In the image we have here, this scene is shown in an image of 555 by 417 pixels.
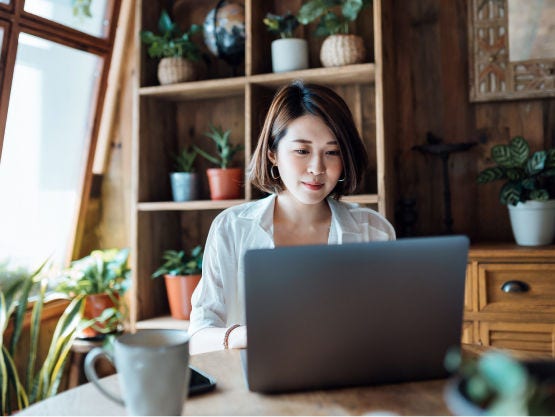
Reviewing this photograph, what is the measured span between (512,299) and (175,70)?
187cm

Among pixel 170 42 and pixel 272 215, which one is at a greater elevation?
pixel 170 42

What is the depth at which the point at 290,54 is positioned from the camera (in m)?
2.49

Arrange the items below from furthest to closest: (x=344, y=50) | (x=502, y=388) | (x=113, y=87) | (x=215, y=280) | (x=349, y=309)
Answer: (x=113, y=87), (x=344, y=50), (x=215, y=280), (x=349, y=309), (x=502, y=388)

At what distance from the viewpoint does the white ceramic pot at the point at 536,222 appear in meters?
2.19

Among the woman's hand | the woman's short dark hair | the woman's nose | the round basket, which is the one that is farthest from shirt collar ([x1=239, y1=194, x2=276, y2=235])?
the round basket

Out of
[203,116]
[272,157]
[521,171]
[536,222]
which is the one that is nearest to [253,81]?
[203,116]

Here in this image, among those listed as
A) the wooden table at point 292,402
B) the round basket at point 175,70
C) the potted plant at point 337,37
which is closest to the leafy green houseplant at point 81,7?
the round basket at point 175,70

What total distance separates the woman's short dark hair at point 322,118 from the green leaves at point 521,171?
871mm

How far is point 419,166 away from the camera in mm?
A: 2631

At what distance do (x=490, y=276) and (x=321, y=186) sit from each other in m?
0.94

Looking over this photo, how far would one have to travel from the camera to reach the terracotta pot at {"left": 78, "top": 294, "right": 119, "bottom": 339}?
2740mm

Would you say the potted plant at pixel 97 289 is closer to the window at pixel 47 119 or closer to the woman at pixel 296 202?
the window at pixel 47 119

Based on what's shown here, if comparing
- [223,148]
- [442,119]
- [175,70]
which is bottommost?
[223,148]

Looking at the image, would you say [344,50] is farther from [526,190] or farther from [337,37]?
[526,190]
